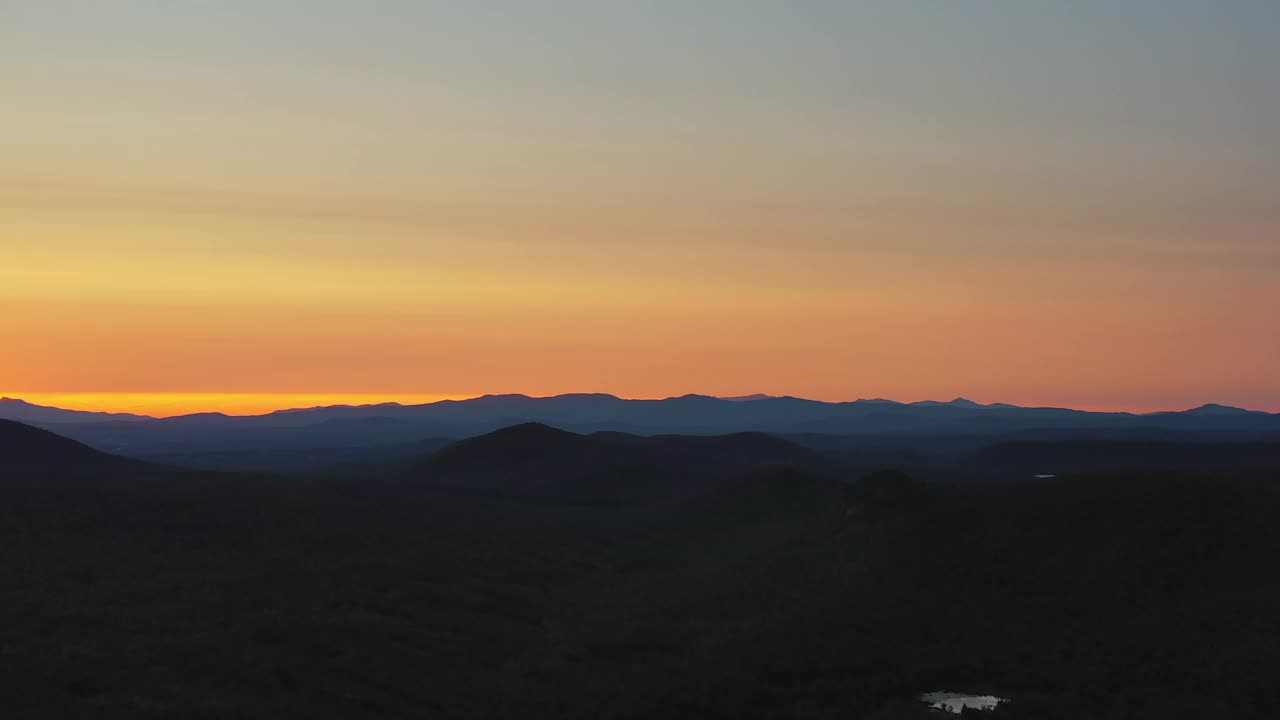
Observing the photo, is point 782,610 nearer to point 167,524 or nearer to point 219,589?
point 219,589

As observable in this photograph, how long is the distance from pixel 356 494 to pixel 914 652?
68038 millimetres

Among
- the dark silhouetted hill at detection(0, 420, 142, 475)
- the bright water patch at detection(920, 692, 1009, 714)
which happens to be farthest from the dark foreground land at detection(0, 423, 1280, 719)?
the dark silhouetted hill at detection(0, 420, 142, 475)

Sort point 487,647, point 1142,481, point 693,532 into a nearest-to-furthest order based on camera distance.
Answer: point 487,647
point 1142,481
point 693,532

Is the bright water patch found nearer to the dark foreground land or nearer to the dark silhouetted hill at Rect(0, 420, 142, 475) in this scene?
the dark foreground land

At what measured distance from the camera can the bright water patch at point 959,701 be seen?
1245 inches

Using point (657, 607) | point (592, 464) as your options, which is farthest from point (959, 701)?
point (592, 464)

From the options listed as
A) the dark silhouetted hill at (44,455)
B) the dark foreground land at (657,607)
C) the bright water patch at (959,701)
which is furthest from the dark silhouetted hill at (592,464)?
the bright water patch at (959,701)

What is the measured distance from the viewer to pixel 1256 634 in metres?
36.9

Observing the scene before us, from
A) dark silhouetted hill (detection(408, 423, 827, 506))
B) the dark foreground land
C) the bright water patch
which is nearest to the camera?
the bright water patch

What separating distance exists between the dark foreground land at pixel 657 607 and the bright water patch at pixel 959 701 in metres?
0.65

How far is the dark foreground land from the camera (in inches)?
1286

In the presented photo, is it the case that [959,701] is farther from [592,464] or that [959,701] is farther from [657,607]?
[592,464]

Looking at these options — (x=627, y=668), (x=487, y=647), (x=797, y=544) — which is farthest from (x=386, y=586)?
(x=797, y=544)

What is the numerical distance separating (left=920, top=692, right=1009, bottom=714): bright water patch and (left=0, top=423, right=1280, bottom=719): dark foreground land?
65 centimetres
